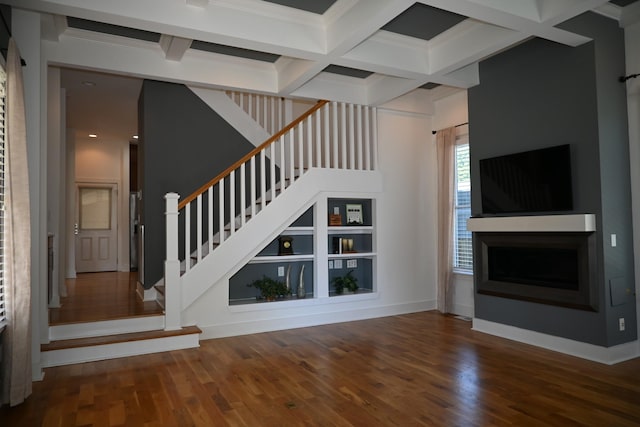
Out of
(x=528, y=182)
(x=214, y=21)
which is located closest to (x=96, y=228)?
(x=214, y=21)

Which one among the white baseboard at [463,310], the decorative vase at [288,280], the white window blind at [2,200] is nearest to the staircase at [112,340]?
the white window blind at [2,200]

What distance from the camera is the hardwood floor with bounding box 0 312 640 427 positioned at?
2838 mm

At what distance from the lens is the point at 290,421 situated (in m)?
2.80

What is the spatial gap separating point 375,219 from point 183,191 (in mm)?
2683

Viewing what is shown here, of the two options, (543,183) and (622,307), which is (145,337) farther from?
(622,307)

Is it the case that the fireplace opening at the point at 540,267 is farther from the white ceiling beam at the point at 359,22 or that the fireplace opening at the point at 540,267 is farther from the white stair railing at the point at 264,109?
the white stair railing at the point at 264,109

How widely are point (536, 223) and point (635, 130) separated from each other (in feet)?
4.10

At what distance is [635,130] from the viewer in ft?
13.6

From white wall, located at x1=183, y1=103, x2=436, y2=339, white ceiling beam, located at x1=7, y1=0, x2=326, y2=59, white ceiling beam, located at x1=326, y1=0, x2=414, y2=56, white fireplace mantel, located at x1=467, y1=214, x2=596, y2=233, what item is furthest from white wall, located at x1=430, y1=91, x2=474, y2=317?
white ceiling beam, located at x1=7, y1=0, x2=326, y2=59

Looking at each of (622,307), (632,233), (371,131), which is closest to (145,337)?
(371,131)

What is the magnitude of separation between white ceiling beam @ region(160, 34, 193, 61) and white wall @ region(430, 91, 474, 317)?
12.1 ft

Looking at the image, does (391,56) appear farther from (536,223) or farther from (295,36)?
(536,223)

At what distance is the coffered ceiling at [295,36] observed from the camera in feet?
11.3

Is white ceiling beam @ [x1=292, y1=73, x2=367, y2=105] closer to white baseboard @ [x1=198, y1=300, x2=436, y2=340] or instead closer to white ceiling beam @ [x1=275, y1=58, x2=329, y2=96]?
white ceiling beam @ [x1=275, y1=58, x2=329, y2=96]
